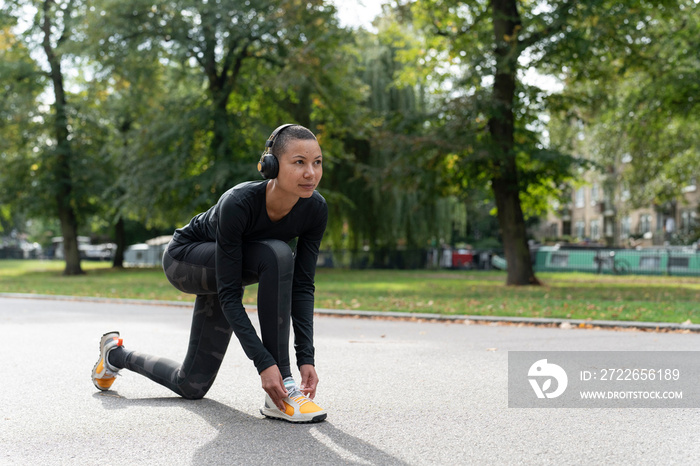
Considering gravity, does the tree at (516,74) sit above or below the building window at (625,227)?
above

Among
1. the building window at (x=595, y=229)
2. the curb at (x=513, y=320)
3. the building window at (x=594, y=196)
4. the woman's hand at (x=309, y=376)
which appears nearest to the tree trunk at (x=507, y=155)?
the curb at (x=513, y=320)

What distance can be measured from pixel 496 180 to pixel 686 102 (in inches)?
265

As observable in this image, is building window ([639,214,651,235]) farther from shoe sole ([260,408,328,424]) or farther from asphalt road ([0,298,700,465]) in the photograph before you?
shoe sole ([260,408,328,424])

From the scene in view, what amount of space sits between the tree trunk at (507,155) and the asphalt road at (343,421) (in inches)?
442

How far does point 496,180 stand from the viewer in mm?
19016

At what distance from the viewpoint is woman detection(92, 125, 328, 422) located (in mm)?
3678

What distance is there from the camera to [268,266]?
3783mm

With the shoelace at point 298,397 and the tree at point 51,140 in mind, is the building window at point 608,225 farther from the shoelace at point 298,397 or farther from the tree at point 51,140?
the shoelace at point 298,397

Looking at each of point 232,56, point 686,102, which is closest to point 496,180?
point 686,102

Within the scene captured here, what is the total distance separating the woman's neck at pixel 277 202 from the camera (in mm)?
3764

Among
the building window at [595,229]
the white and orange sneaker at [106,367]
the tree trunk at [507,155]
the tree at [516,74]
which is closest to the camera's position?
the white and orange sneaker at [106,367]

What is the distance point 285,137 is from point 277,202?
1.14 feet

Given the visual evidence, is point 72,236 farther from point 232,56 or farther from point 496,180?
point 496,180

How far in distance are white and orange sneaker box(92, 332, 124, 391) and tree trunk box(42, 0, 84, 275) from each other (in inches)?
1061
